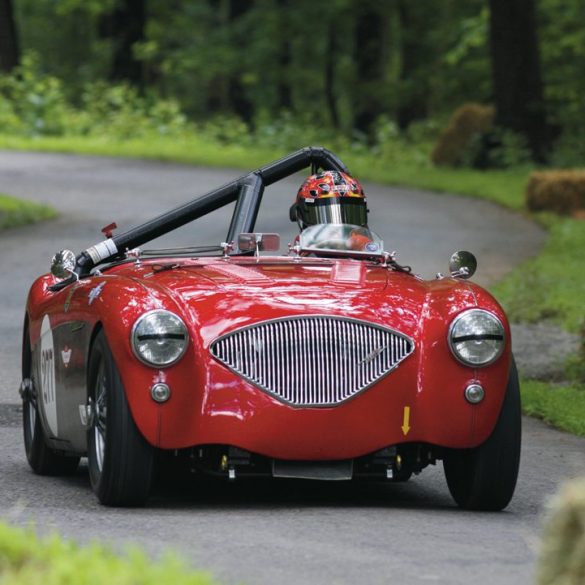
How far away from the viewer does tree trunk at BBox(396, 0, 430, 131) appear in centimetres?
5450

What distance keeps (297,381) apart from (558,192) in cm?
1990

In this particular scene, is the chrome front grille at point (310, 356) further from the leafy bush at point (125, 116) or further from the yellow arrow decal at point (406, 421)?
the leafy bush at point (125, 116)

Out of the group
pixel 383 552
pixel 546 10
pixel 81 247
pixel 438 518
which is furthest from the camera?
pixel 546 10

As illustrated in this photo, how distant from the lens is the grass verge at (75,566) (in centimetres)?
440

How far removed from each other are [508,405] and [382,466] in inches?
22.8

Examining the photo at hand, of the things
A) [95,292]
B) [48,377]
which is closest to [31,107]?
[48,377]

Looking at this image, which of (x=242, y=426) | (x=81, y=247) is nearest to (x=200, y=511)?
(x=242, y=426)

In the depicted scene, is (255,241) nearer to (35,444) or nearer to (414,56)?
(35,444)

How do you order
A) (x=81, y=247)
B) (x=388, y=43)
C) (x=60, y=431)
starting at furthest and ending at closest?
(x=388, y=43), (x=81, y=247), (x=60, y=431)

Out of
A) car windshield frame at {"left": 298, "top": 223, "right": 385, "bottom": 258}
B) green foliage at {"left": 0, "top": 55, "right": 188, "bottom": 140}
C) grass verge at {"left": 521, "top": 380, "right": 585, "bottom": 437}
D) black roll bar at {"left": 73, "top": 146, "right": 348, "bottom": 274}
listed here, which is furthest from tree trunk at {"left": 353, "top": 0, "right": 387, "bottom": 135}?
car windshield frame at {"left": 298, "top": 223, "right": 385, "bottom": 258}

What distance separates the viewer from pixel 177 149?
129ft

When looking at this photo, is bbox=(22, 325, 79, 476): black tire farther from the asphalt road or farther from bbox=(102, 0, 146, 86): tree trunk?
bbox=(102, 0, 146, 86): tree trunk

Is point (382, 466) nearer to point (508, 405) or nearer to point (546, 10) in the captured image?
point (508, 405)

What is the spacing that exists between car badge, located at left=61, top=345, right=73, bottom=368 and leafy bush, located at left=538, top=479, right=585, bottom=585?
3.77 meters
